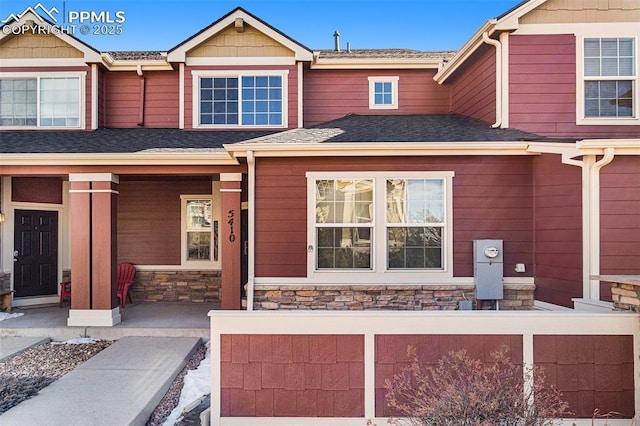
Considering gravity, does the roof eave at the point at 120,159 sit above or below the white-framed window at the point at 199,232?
above

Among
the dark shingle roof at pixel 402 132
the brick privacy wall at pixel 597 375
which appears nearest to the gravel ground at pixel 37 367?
the dark shingle roof at pixel 402 132

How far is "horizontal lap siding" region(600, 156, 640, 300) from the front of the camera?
192 inches

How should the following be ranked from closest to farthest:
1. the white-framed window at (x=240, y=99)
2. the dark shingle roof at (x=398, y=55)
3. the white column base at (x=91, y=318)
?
the white column base at (x=91, y=318)
the white-framed window at (x=240, y=99)
the dark shingle roof at (x=398, y=55)

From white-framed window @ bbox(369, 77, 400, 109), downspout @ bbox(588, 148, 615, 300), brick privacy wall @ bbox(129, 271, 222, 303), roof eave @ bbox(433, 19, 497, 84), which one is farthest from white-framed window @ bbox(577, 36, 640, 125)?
brick privacy wall @ bbox(129, 271, 222, 303)

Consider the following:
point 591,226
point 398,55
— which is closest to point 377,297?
point 591,226

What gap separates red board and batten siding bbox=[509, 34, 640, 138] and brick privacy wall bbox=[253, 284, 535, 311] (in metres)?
2.48

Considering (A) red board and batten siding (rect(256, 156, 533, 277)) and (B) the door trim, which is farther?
(B) the door trim

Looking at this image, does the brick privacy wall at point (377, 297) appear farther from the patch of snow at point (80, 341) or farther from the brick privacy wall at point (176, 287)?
the brick privacy wall at point (176, 287)

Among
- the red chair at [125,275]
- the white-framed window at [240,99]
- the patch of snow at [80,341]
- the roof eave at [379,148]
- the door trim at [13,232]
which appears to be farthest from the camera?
the red chair at [125,275]

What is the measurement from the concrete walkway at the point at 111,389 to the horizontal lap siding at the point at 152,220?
3.00 metres

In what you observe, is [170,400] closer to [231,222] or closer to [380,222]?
[231,222]

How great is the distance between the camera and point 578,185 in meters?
5.05

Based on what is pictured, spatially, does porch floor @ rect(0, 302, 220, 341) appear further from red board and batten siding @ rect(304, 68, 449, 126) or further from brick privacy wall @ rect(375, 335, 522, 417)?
red board and batten siding @ rect(304, 68, 449, 126)

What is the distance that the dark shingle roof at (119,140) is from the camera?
21.4 ft
